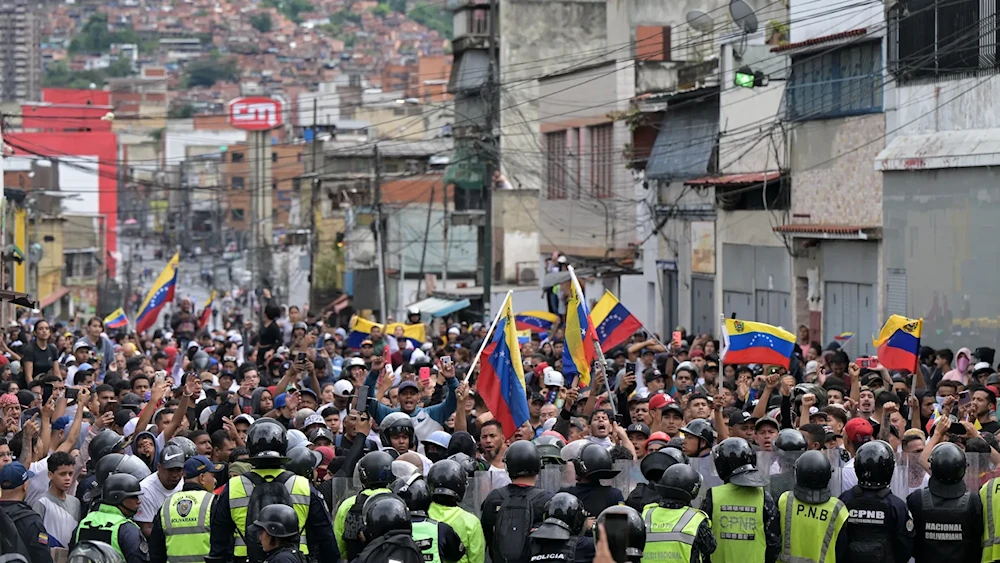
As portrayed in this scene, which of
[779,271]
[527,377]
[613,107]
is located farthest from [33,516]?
[613,107]

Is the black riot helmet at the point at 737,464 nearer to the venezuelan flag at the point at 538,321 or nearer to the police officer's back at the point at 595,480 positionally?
the police officer's back at the point at 595,480

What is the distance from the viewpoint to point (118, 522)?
9797mm

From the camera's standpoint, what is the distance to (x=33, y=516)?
10.1 meters

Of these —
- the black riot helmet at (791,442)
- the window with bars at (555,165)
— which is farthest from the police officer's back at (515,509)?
the window with bars at (555,165)

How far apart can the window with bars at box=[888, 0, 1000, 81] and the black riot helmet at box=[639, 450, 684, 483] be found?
45.2 ft

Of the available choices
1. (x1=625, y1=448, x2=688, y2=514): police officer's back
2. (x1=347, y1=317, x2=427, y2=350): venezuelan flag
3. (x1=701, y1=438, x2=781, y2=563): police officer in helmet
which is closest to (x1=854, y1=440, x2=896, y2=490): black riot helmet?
(x1=701, y1=438, x2=781, y2=563): police officer in helmet

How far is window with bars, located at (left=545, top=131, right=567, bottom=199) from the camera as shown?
42219 mm

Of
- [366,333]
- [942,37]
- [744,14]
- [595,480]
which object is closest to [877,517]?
[595,480]

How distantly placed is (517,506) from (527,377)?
30.7 feet

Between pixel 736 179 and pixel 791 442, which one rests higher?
pixel 736 179

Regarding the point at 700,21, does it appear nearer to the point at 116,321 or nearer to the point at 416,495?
the point at 116,321

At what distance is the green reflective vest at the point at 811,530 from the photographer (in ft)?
31.9

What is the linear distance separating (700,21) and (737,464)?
25.7 metres

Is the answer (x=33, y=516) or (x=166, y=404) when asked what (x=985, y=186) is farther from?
(x=33, y=516)
